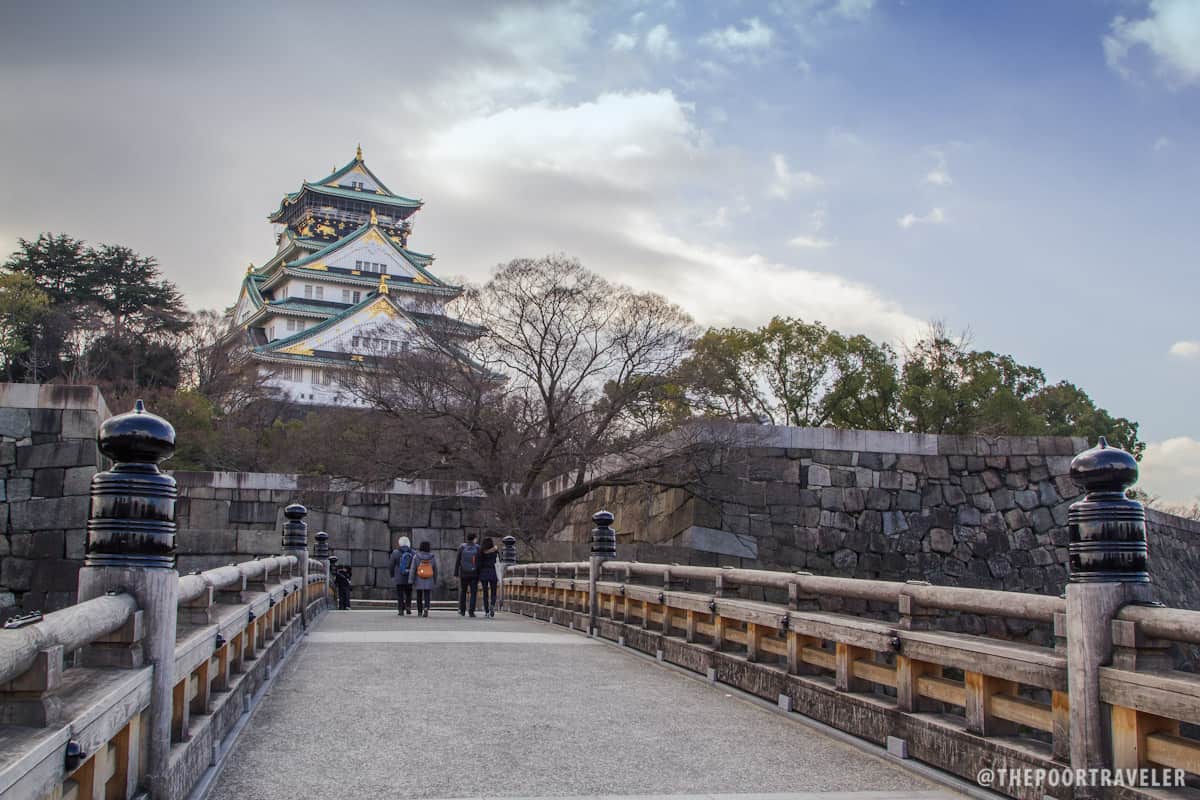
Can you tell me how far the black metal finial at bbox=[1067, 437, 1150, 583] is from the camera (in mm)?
4375

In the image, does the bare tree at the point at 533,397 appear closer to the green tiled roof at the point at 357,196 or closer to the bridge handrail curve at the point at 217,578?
the bridge handrail curve at the point at 217,578

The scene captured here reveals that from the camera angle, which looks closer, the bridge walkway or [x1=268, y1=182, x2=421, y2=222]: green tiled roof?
the bridge walkway

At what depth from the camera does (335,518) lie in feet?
88.0

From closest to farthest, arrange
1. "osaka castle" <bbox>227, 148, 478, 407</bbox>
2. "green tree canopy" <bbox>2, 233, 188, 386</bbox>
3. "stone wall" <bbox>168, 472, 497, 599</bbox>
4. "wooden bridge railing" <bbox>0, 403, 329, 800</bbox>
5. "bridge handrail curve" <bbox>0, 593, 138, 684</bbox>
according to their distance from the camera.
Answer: "bridge handrail curve" <bbox>0, 593, 138, 684</bbox> → "wooden bridge railing" <bbox>0, 403, 329, 800</bbox> → "stone wall" <bbox>168, 472, 497, 599</bbox> → "green tree canopy" <bbox>2, 233, 188, 386</bbox> → "osaka castle" <bbox>227, 148, 478, 407</bbox>

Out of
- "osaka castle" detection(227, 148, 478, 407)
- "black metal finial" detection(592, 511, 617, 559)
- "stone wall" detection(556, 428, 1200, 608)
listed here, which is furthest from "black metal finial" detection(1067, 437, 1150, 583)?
"osaka castle" detection(227, 148, 478, 407)

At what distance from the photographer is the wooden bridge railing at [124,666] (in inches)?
112

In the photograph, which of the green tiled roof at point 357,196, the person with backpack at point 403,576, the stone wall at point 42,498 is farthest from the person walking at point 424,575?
the green tiled roof at point 357,196

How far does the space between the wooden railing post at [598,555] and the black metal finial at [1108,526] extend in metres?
8.46

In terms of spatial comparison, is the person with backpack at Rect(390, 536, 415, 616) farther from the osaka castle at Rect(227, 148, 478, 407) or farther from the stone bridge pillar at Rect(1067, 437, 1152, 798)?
the osaka castle at Rect(227, 148, 478, 407)

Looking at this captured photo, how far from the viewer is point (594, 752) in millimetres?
5953

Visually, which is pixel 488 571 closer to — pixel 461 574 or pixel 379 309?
pixel 461 574

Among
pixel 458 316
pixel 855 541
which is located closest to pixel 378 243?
pixel 458 316

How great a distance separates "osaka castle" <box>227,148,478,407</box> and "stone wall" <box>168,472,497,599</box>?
1488cm

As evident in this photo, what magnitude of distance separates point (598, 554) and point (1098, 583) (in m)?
9.03
